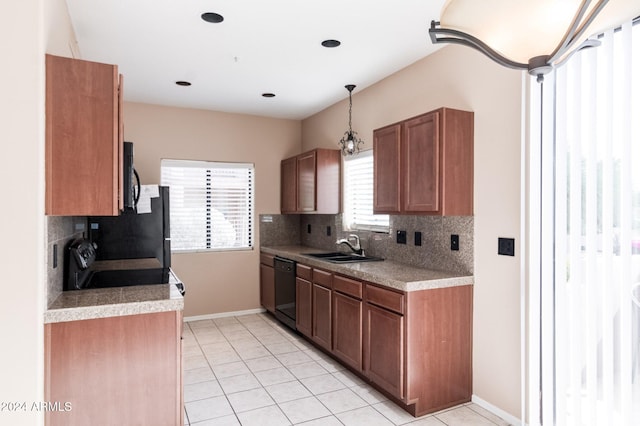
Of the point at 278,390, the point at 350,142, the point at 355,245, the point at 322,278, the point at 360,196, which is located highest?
the point at 350,142

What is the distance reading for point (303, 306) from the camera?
4176mm

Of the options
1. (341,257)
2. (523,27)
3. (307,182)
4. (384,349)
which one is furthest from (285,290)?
(523,27)

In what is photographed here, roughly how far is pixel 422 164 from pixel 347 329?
150 cm

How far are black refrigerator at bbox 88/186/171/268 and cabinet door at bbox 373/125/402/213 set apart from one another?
2.18 m

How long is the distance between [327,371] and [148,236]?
222 cm

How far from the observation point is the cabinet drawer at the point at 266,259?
5113 mm

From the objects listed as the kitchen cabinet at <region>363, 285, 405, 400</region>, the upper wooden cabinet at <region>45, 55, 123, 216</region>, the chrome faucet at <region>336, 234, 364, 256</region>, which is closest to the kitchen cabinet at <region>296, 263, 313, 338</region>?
the chrome faucet at <region>336, 234, 364, 256</region>

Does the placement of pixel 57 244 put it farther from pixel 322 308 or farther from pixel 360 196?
pixel 360 196

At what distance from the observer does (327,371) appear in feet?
11.5

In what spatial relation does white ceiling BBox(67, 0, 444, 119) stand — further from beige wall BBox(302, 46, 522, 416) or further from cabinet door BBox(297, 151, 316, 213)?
cabinet door BBox(297, 151, 316, 213)

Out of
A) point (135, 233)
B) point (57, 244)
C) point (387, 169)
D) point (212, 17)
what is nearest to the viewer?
point (57, 244)

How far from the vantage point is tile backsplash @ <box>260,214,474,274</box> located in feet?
9.78

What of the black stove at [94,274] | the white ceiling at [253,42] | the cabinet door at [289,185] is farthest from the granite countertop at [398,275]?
the white ceiling at [253,42]

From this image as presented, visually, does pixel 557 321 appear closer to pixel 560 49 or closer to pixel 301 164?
pixel 560 49
